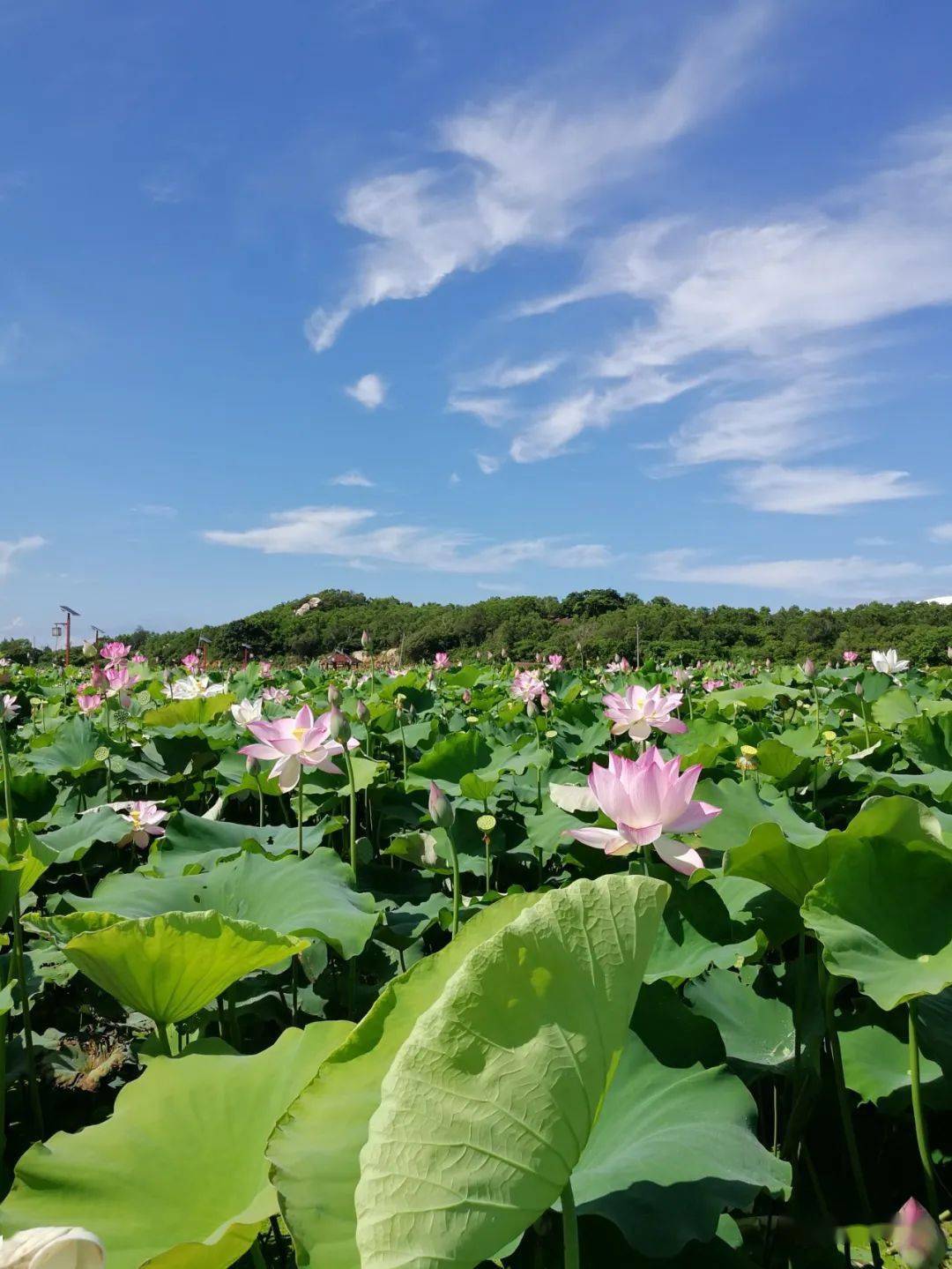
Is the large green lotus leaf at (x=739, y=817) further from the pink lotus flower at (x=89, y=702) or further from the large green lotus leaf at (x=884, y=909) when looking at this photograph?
the pink lotus flower at (x=89, y=702)

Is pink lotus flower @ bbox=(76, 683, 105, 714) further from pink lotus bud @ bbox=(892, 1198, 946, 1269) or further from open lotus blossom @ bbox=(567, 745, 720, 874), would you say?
pink lotus bud @ bbox=(892, 1198, 946, 1269)

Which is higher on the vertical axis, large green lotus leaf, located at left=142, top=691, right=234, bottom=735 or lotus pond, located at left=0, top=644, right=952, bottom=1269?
large green lotus leaf, located at left=142, top=691, right=234, bottom=735

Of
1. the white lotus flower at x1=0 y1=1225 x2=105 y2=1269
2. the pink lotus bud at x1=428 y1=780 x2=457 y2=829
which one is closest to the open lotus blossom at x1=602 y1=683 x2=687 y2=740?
the pink lotus bud at x1=428 y1=780 x2=457 y2=829

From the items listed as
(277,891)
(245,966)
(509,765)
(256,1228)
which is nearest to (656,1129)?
(256,1228)

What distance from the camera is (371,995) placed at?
1865 mm

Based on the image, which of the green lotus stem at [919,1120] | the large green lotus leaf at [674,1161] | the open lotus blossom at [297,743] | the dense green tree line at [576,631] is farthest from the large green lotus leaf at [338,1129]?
the dense green tree line at [576,631]

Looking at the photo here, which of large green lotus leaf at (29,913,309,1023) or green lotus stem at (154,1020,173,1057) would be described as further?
green lotus stem at (154,1020,173,1057)

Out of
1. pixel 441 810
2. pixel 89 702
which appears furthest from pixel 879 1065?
pixel 89 702

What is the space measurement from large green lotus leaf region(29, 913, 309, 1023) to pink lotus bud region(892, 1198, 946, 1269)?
696mm

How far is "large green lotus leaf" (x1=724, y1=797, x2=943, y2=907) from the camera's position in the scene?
119cm

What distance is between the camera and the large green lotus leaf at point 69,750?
10.4ft

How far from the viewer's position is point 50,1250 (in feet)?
1.85

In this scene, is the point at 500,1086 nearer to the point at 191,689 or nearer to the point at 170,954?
the point at 170,954

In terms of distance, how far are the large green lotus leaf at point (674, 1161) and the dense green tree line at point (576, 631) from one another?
32.2ft
